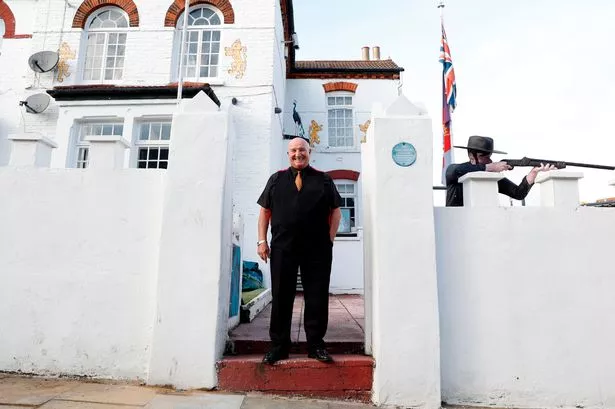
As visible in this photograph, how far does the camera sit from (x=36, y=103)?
395 inches

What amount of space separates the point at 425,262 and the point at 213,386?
206cm

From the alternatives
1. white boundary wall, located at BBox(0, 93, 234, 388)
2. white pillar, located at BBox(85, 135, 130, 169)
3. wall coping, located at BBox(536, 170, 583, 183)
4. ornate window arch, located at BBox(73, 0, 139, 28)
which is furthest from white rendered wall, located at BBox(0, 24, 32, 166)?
wall coping, located at BBox(536, 170, 583, 183)

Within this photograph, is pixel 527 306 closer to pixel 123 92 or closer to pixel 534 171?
pixel 534 171

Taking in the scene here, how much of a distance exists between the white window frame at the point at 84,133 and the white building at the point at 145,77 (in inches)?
1.0

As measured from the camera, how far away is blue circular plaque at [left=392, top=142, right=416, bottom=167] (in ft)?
10.9

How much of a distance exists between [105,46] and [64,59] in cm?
115

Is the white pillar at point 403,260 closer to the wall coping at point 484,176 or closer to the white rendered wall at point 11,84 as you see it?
the wall coping at point 484,176

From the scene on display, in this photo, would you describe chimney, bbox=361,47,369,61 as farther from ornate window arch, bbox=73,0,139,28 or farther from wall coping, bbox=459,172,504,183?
wall coping, bbox=459,172,504,183

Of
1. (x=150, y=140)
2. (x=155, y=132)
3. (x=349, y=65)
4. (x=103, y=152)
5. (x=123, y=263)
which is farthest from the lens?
(x=349, y=65)

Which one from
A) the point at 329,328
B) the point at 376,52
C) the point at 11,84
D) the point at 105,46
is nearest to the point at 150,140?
the point at 105,46

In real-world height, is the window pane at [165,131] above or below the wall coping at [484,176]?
above

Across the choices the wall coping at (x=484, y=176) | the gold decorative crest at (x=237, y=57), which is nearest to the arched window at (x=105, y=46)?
the gold decorative crest at (x=237, y=57)

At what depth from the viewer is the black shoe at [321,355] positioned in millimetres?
3104

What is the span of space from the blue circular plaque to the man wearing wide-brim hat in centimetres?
93
